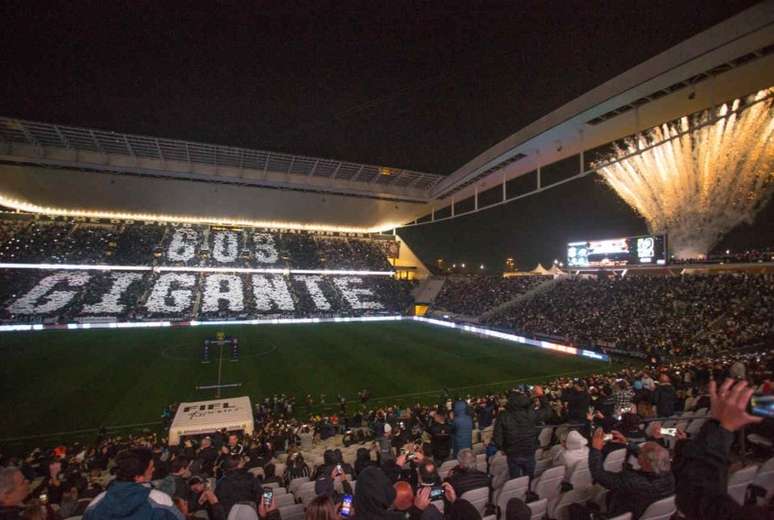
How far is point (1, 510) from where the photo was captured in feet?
8.61

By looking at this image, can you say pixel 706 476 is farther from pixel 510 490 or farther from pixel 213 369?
pixel 213 369

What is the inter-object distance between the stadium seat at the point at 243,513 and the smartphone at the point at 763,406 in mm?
4108

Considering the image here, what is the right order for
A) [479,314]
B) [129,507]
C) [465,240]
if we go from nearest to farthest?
1. [129,507]
2. [479,314]
3. [465,240]

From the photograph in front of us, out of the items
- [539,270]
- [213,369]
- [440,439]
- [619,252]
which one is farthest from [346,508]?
[539,270]

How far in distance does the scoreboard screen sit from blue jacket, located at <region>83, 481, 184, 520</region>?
114 ft

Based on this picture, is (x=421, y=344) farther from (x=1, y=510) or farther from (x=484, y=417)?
(x=1, y=510)

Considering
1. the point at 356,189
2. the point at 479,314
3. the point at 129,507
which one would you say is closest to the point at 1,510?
the point at 129,507

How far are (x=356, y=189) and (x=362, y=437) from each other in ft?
66.9

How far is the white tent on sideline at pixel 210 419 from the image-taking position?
1174 cm

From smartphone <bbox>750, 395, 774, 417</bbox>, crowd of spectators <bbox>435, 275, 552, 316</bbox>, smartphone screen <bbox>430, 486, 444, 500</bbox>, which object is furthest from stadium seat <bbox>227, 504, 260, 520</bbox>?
crowd of spectators <bbox>435, 275, 552, 316</bbox>

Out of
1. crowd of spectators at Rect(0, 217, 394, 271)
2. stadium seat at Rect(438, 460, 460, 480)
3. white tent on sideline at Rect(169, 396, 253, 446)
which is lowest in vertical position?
white tent on sideline at Rect(169, 396, 253, 446)

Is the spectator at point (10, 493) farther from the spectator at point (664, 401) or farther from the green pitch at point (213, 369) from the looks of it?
the green pitch at point (213, 369)

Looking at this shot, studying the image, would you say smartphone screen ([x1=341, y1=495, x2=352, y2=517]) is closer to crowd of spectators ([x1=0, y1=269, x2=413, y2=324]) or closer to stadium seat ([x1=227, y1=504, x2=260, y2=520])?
stadium seat ([x1=227, y1=504, x2=260, y2=520])

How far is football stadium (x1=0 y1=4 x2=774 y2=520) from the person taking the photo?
4.77 m
